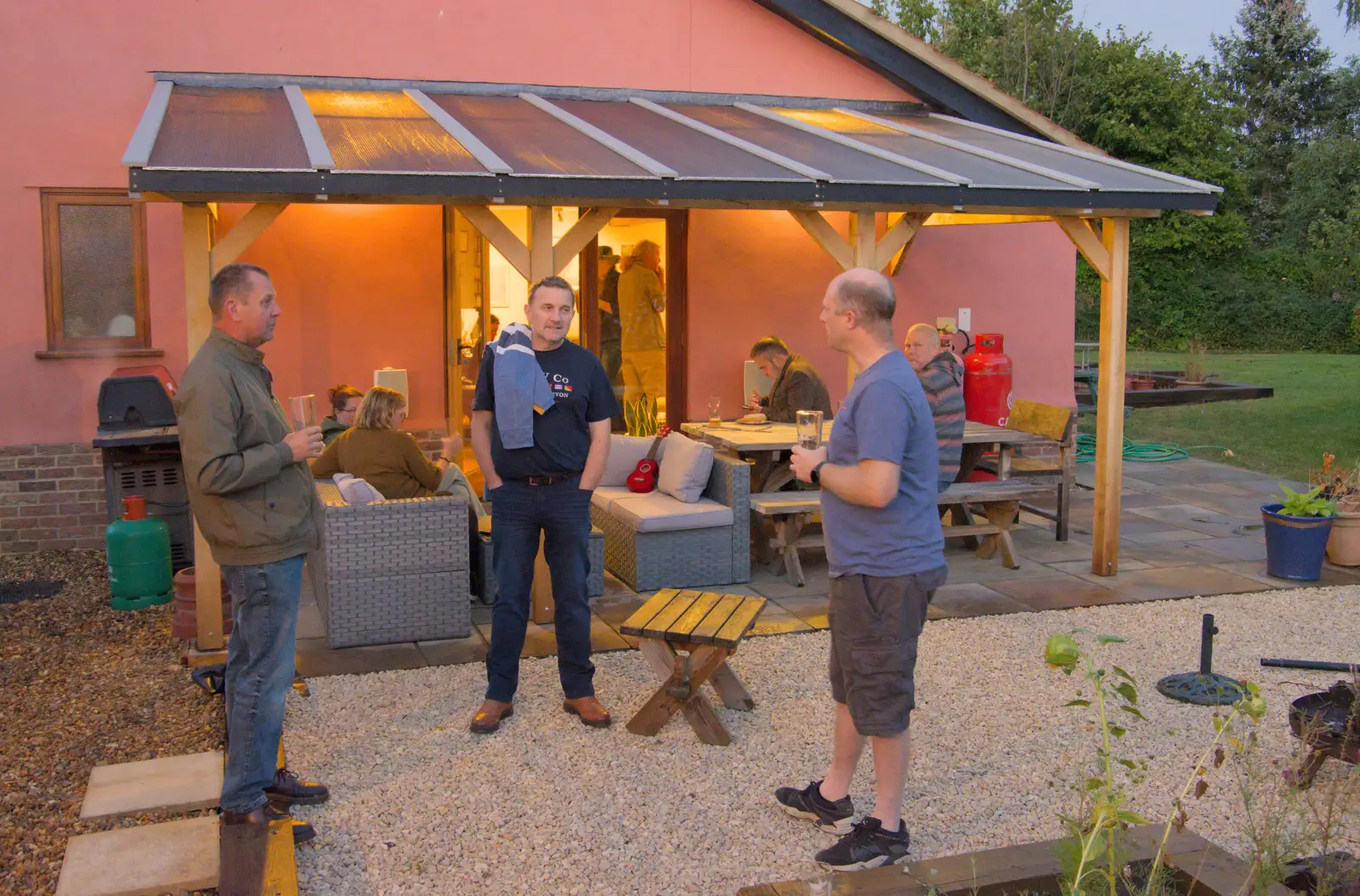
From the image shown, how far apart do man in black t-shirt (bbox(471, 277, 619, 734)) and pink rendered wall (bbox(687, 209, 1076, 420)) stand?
5268 millimetres

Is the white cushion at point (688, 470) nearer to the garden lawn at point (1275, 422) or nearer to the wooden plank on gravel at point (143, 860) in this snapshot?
the wooden plank on gravel at point (143, 860)

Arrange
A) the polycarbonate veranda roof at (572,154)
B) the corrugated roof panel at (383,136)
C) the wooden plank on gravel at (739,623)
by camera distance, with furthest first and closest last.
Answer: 1. the corrugated roof panel at (383,136)
2. the polycarbonate veranda roof at (572,154)
3. the wooden plank on gravel at (739,623)

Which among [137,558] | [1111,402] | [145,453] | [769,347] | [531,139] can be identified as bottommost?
[137,558]

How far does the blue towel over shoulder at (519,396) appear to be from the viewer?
4.90 m

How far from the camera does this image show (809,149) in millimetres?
7836

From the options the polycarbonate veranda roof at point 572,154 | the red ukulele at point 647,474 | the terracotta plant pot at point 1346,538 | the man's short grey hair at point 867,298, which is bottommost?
the terracotta plant pot at point 1346,538

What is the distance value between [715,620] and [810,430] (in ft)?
4.49

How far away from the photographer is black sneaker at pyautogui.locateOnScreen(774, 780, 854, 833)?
408 cm

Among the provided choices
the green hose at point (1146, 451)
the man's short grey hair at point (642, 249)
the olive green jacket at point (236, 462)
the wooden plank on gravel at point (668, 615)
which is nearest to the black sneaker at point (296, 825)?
the olive green jacket at point (236, 462)

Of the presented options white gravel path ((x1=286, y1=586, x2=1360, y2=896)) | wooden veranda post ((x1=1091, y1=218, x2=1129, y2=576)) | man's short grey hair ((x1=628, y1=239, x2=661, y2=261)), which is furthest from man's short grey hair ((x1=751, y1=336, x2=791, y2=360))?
white gravel path ((x1=286, y1=586, x2=1360, y2=896))

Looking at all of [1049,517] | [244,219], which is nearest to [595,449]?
[244,219]

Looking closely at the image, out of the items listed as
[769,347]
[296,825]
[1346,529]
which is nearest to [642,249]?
[769,347]

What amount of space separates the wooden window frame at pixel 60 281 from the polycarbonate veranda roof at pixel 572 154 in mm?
976

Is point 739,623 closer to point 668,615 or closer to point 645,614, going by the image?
point 668,615
